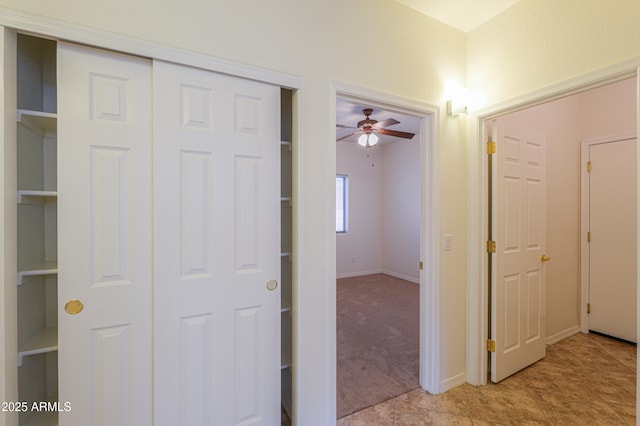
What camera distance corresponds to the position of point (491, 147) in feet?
7.48

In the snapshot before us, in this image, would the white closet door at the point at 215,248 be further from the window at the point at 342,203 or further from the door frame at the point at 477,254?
the window at the point at 342,203

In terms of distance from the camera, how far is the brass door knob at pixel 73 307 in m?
1.26

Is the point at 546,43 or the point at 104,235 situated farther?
the point at 546,43

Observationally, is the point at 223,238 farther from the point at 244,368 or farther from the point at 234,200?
the point at 244,368

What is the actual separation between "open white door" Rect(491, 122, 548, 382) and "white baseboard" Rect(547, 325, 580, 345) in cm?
49

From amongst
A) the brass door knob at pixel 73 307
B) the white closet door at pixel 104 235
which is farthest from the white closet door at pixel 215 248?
the brass door knob at pixel 73 307

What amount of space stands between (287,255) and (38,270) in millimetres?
1157

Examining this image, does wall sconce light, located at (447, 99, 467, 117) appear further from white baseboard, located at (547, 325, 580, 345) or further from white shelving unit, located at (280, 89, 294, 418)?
white baseboard, located at (547, 325, 580, 345)

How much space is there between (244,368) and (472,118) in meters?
2.38

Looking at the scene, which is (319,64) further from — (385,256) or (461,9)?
(385,256)

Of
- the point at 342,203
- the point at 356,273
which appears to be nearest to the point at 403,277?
the point at 356,273

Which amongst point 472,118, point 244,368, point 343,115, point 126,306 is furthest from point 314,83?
point 343,115

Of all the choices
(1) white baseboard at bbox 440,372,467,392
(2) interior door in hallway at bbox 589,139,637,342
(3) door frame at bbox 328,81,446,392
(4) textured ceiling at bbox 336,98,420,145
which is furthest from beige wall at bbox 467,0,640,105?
(1) white baseboard at bbox 440,372,467,392

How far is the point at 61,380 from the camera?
1257 mm
